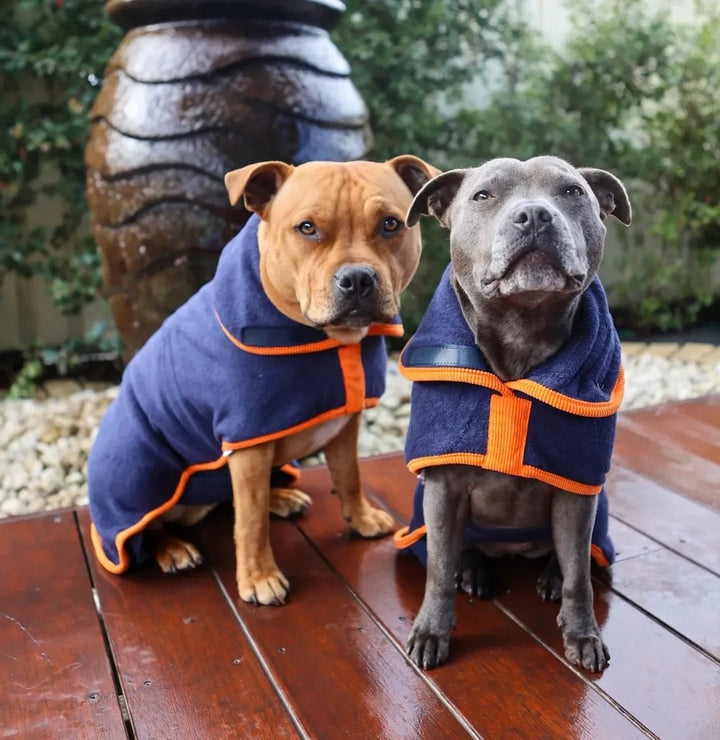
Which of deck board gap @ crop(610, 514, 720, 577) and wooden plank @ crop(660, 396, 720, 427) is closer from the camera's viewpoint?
deck board gap @ crop(610, 514, 720, 577)

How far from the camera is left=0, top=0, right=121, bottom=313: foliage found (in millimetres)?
3775

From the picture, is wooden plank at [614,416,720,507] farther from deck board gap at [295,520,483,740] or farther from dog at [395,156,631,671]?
deck board gap at [295,520,483,740]

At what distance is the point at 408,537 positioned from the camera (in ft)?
6.49

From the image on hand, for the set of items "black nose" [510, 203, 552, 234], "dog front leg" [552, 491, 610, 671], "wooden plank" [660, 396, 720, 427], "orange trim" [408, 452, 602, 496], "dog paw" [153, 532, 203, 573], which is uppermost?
"black nose" [510, 203, 552, 234]

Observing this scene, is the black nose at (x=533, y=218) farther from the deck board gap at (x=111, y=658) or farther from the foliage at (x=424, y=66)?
the foliage at (x=424, y=66)

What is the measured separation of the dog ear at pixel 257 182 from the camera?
70.5 inches

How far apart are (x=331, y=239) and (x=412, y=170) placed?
298 mm

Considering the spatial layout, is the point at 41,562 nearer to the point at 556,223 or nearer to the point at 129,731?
the point at 129,731

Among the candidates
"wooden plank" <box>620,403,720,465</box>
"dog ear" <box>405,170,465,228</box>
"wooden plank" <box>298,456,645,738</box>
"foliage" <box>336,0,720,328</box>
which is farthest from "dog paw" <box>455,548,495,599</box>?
"foliage" <box>336,0,720,328</box>

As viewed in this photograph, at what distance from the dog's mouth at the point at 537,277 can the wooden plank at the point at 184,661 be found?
0.90m

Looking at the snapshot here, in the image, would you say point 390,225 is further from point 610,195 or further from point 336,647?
point 336,647

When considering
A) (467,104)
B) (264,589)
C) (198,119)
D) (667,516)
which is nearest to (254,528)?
(264,589)

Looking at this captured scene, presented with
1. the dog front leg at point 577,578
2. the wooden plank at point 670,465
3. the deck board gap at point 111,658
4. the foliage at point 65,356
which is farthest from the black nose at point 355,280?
the foliage at point 65,356

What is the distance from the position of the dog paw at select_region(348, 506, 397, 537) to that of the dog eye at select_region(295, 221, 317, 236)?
0.83m
